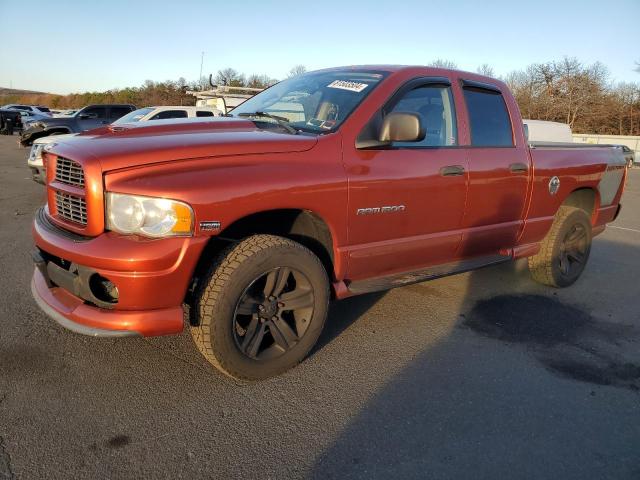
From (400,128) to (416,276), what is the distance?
1.12 metres

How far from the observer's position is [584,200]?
16.6ft

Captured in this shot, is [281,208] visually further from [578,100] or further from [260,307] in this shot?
[578,100]

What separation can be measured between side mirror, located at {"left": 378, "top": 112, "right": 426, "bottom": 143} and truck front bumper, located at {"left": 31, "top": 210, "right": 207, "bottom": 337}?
1.31 metres

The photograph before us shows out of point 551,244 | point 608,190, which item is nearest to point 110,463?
point 551,244

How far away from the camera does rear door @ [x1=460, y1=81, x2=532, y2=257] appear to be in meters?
3.71

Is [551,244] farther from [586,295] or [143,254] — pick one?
[143,254]

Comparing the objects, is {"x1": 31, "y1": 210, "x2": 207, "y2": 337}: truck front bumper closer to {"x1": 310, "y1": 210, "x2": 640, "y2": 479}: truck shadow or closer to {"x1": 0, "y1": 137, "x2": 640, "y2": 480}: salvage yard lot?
{"x1": 0, "y1": 137, "x2": 640, "y2": 480}: salvage yard lot

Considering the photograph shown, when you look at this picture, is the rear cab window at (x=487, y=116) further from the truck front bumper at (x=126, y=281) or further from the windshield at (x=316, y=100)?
the truck front bumper at (x=126, y=281)

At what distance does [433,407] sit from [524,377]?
79 centimetres

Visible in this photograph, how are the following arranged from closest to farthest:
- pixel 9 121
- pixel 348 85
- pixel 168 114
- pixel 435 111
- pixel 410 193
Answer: pixel 410 193 → pixel 348 85 → pixel 435 111 → pixel 168 114 → pixel 9 121

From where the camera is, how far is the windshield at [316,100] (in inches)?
126

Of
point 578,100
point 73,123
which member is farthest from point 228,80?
point 578,100

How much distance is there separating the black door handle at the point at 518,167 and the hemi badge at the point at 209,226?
101 inches

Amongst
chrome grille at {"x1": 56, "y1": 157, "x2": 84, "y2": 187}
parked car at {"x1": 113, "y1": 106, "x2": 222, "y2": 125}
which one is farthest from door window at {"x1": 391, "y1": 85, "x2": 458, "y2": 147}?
parked car at {"x1": 113, "y1": 106, "x2": 222, "y2": 125}
